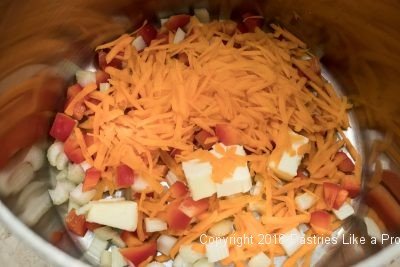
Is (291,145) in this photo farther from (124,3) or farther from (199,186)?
(124,3)

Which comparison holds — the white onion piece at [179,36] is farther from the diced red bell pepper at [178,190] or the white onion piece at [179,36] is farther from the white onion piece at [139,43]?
the diced red bell pepper at [178,190]

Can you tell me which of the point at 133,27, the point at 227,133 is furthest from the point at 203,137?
the point at 133,27

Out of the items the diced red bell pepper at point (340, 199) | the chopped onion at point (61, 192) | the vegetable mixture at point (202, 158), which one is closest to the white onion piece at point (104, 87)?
the vegetable mixture at point (202, 158)

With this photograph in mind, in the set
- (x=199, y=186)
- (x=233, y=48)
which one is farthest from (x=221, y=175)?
(x=233, y=48)

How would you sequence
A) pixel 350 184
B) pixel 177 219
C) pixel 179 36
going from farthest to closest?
pixel 179 36 → pixel 350 184 → pixel 177 219

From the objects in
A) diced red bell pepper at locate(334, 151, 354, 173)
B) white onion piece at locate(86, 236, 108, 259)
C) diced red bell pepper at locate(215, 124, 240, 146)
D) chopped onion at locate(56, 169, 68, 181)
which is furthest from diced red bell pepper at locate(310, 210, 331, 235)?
chopped onion at locate(56, 169, 68, 181)

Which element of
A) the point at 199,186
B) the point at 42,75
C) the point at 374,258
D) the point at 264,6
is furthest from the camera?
the point at 264,6

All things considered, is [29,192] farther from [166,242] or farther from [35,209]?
[166,242]
